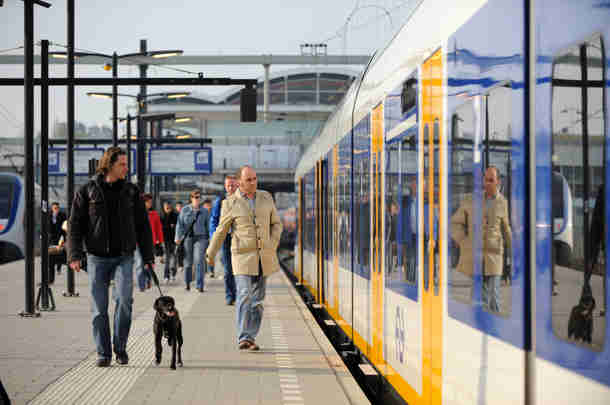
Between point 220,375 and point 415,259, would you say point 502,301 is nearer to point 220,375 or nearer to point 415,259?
point 415,259

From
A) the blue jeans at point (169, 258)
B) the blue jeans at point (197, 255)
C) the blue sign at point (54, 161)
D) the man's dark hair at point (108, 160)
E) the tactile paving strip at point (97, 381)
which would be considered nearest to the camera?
the tactile paving strip at point (97, 381)

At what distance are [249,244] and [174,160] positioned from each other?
28.8m

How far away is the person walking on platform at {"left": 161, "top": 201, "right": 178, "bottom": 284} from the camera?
69.5ft

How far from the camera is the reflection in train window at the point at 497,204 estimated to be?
4.01 metres

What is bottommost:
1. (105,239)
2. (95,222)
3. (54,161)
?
(105,239)

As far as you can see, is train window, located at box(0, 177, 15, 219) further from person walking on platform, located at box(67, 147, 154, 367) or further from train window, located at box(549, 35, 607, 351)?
train window, located at box(549, 35, 607, 351)

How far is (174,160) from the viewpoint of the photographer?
124ft

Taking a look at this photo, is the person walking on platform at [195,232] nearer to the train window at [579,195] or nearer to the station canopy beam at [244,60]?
the station canopy beam at [244,60]

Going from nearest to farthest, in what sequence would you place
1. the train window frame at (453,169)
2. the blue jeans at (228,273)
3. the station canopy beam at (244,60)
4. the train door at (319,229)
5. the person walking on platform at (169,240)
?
the train window frame at (453,169), the blue jeans at (228,273), the train door at (319,229), the person walking on platform at (169,240), the station canopy beam at (244,60)

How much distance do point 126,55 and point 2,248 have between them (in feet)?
40.9

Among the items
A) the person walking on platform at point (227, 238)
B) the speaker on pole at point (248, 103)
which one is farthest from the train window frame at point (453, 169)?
the speaker on pole at point (248, 103)

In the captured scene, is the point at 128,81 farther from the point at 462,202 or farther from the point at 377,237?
the point at 462,202

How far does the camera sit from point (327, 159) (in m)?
13.3

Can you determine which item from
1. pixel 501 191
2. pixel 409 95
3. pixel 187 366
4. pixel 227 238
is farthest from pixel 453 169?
pixel 227 238
